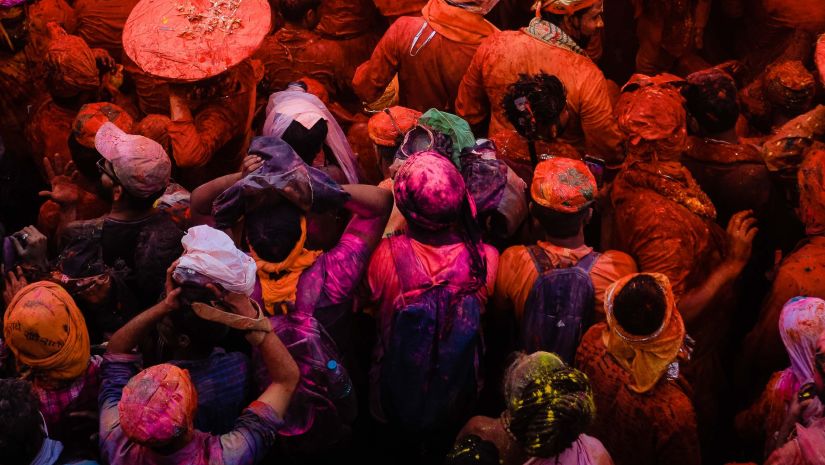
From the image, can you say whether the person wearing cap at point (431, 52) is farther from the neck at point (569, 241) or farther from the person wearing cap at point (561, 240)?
the neck at point (569, 241)

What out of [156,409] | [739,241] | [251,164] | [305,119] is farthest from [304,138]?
[739,241]

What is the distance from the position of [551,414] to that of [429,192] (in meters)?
1.04

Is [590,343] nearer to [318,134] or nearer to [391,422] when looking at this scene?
[391,422]

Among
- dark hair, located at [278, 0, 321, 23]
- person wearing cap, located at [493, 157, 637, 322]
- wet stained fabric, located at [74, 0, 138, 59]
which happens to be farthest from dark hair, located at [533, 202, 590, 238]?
wet stained fabric, located at [74, 0, 138, 59]

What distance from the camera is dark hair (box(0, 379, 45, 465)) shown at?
9.18 feet

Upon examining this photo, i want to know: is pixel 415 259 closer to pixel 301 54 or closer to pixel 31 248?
pixel 31 248

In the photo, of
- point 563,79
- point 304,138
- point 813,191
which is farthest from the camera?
point 563,79

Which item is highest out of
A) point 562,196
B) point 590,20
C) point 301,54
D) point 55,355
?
point 590,20

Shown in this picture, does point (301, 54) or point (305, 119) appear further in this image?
point (301, 54)

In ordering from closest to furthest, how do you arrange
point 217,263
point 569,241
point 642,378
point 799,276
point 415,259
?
point 217,263, point 642,378, point 415,259, point 569,241, point 799,276

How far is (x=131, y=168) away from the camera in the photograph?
381cm

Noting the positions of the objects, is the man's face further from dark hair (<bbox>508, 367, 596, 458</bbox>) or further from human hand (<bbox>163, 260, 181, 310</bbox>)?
human hand (<bbox>163, 260, 181, 310</bbox>)

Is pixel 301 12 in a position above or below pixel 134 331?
below

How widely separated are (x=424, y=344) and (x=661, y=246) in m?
1.08
